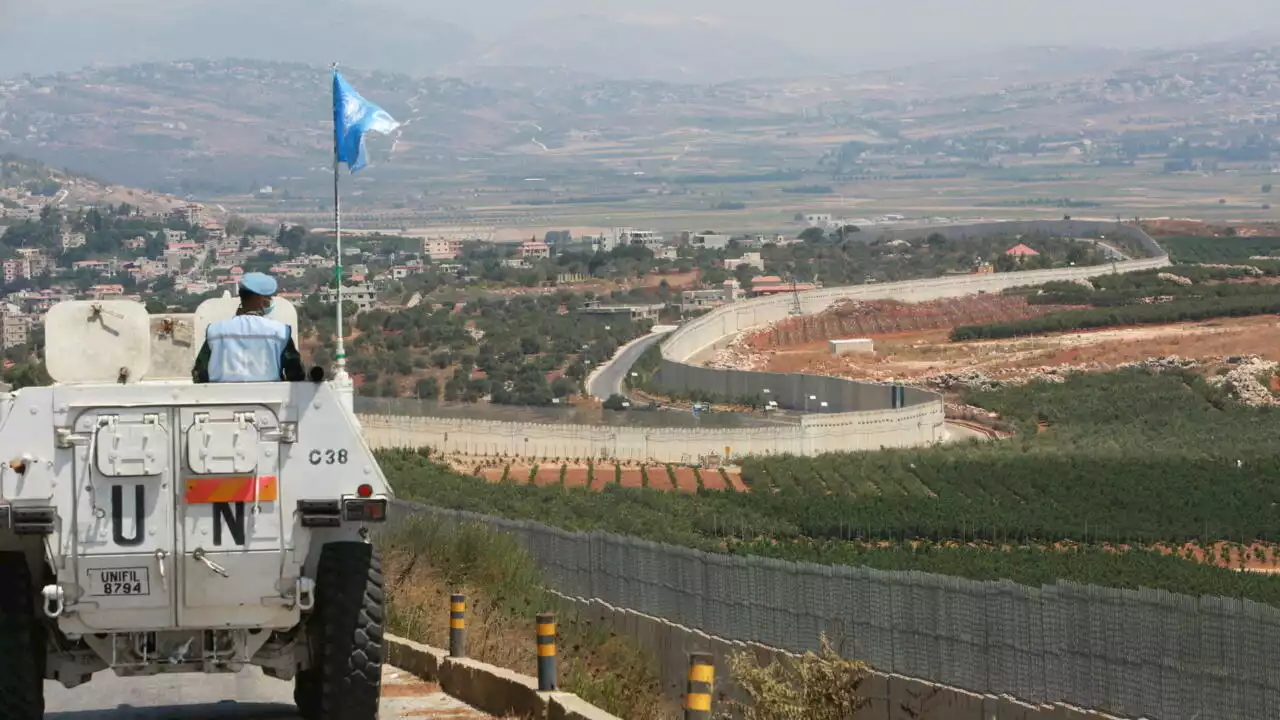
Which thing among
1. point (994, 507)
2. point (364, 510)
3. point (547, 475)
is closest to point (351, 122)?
point (364, 510)

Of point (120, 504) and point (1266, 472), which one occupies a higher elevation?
point (120, 504)

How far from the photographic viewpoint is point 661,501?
46906 mm

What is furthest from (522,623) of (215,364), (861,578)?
(215,364)

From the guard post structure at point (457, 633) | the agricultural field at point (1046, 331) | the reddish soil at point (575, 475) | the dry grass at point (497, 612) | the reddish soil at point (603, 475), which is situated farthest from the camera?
the agricultural field at point (1046, 331)

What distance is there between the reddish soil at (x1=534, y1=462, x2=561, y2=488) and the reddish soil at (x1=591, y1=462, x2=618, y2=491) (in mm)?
988

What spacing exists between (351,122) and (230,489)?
55.1ft

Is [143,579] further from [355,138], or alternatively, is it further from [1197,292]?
[1197,292]

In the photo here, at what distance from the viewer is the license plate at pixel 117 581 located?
11047mm

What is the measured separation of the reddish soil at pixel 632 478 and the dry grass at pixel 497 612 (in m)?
34.6

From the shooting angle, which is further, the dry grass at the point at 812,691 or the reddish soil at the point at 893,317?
the reddish soil at the point at 893,317

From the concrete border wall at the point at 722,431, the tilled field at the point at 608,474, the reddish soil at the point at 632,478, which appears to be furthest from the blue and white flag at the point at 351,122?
the concrete border wall at the point at 722,431

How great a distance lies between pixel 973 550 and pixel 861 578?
2411 cm

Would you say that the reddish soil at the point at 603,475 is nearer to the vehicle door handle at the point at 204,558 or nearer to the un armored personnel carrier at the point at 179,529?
the un armored personnel carrier at the point at 179,529

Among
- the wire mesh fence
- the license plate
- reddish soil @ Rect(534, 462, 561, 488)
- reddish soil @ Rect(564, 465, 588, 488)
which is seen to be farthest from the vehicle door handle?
reddish soil @ Rect(534, 462, 561, 488)
